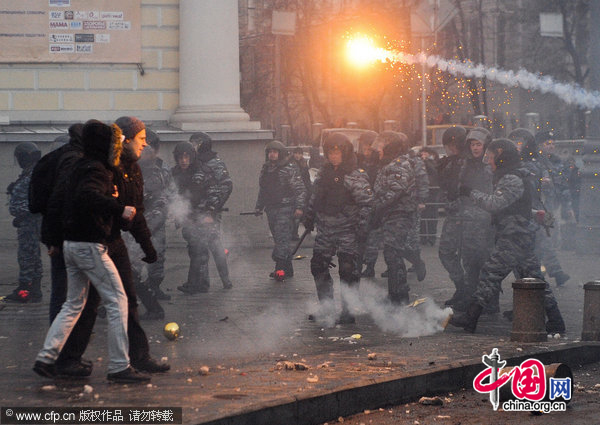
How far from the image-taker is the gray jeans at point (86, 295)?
708cm

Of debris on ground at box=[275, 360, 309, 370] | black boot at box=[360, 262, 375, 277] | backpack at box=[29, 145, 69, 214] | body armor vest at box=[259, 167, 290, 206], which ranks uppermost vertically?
backpack at box=[29, 145, 69, 214]

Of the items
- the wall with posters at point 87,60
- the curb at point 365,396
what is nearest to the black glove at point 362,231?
the curb at point 365,396

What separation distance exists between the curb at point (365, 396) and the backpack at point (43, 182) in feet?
8.42

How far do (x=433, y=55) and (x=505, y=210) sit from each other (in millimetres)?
42061

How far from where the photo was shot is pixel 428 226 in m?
Answer: 20.5

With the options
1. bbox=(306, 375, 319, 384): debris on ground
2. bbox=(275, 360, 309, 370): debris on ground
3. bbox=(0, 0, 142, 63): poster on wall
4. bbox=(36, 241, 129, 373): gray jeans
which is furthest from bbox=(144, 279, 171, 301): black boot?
bbox=(0, 0, 142, 63): poster on wall

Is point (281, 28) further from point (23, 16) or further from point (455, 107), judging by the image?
point (455, 107)

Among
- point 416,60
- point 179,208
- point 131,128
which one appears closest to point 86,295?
point 131,128

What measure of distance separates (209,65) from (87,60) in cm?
201

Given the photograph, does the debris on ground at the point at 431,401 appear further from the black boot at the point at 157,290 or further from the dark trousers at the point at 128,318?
the black boot at the point at 157,290

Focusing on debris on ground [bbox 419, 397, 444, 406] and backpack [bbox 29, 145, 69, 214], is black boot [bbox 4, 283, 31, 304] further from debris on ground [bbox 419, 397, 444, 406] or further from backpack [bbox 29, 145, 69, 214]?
debris on ground [bbox 419, 397, 444, 406]

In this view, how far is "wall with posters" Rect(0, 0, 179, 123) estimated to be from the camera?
1898 cm

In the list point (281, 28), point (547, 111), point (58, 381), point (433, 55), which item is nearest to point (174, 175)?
point (58, 381)

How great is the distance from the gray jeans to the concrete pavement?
0.20m
